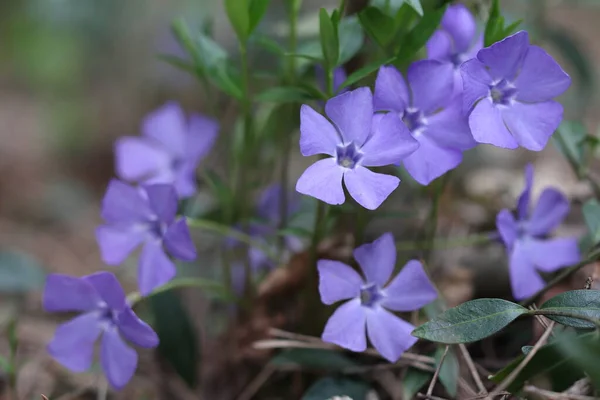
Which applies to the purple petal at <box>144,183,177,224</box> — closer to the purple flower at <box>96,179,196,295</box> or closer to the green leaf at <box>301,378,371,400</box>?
the purple flower at <box>96,179,196,295</box>

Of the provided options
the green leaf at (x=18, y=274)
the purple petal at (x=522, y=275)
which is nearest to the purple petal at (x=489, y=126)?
the purple petal at (x=522, y=275)

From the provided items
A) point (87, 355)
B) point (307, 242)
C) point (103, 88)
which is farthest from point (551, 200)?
point (103, 88)

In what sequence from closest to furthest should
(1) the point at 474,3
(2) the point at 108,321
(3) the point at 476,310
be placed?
1. (3) the point at 476,310
2. (2) the point at 108,321
3. (1) the point at 474,3

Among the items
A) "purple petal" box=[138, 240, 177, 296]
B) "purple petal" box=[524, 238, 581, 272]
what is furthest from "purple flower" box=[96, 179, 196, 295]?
"purple petal" box=[524, 238, 581, 272]

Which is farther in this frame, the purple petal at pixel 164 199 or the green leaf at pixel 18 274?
the green leaf at pixel 18 274

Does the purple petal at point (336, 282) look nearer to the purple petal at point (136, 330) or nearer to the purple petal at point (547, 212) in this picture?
the purple petal at point (136, 330)

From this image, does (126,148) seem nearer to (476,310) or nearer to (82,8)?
(476,310)
